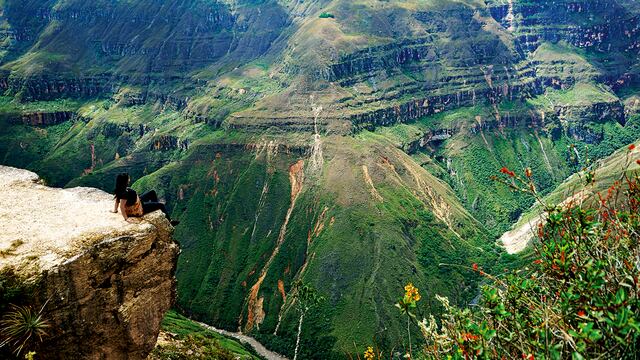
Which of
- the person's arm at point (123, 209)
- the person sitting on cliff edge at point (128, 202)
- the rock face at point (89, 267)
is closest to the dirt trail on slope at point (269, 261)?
the rock face at point (89, 267)

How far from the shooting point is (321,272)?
476 feet

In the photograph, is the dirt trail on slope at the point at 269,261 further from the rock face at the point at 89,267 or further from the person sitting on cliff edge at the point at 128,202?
the person sitting on cliff edge at the point at 128,202

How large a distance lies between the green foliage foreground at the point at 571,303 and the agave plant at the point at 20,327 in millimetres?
18999

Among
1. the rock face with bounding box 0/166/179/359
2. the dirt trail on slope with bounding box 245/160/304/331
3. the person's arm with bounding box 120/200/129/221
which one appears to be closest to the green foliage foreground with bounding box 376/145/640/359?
the rock face with bounding box 0/166/179/359

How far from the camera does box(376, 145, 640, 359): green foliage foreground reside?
11695mm

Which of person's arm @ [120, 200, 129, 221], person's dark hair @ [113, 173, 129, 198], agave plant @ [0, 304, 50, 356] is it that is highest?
person's dark hair @ [113, 173, 129, 198]

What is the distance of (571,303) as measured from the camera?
1334 cm

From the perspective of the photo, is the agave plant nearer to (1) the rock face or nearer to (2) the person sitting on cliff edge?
(1) the rock face

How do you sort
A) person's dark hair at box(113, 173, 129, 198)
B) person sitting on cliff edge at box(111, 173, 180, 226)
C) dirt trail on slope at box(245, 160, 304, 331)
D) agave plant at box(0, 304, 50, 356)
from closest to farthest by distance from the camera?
agave plant at box(0, 304, 50, 356) → person's dark hair at box(113, 173, 129, 198) → person sitting on cliff edge at box(111, 173, 180, 226) → dirt trail on slope at box(245, 160, 304, 331)

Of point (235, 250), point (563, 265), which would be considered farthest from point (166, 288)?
point (235, 250)

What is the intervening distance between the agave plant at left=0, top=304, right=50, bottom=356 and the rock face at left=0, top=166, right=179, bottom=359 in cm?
67

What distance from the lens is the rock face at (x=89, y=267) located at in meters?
25.5

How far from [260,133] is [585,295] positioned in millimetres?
179387

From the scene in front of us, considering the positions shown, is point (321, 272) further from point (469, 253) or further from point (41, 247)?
point (41, 247)
